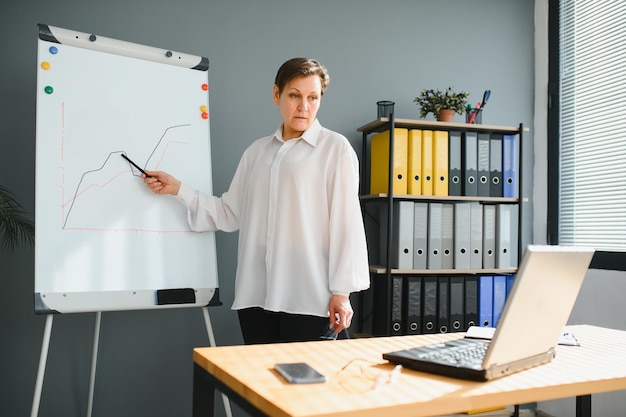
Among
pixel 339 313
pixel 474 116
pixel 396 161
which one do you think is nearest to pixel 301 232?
Result: pixel 339 313

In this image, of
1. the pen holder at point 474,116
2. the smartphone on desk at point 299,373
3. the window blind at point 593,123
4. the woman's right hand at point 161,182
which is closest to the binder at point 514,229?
the window blind at point 593,123

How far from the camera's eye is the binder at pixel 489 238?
9.65 feet

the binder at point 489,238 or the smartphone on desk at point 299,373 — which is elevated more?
the binder at point 489,238

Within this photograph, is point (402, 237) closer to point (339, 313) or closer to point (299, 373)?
point (339, 313)

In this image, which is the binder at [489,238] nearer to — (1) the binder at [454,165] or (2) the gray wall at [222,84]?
(1) the binder at [454,165]

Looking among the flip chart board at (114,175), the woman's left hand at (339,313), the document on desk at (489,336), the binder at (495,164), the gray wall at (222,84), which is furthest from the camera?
the binder at (495,164)

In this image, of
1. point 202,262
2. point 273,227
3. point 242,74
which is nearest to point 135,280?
point 202,262

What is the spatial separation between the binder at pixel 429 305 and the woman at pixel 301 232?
0.88m

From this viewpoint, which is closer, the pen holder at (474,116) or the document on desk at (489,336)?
the document on desk at (489,336)

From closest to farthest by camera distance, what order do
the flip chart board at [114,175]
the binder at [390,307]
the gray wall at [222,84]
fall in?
1. the flip chart board at [114,175]
2. the gray wall at [222,84]
3. the binder at [390,307]

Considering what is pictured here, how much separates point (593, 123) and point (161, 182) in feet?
7.49

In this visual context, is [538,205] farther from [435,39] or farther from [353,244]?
[353,244]

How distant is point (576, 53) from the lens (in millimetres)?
3207

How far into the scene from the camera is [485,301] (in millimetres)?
2912
